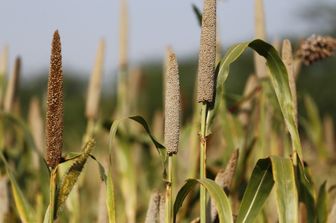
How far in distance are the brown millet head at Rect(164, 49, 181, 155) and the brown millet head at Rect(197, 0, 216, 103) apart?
0.13ft

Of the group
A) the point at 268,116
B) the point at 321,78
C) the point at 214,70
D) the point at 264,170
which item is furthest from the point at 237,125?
the point at 321,78

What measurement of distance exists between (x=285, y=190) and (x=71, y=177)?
38 centimetres

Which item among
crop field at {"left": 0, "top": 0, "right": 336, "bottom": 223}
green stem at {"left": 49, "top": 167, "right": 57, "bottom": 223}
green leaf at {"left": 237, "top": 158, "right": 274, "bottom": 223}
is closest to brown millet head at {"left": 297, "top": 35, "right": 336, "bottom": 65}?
crop field at {"left": 0, "top": 0, "right": 336, "bottom": 223}

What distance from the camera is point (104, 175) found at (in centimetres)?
135

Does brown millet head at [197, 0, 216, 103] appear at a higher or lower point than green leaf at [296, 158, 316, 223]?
higher

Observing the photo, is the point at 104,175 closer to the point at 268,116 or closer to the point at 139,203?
the point at 268,116

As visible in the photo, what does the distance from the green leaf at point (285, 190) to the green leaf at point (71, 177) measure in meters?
0.34

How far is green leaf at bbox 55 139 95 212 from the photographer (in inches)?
50.4

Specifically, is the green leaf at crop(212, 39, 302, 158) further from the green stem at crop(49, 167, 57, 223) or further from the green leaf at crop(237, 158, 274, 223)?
the green stem at crop(49, 167, 57, 223)

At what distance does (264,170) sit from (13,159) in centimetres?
146

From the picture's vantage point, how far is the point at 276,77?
1.44m

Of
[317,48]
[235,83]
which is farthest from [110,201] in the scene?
[235,83]

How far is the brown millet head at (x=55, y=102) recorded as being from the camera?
1.17 meters

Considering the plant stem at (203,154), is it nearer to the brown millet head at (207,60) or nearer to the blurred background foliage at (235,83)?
the brown millet head at (207,60)
